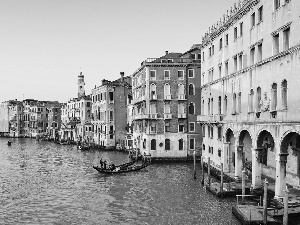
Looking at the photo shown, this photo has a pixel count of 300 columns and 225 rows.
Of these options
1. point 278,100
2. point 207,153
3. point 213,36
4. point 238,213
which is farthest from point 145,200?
point 213,36

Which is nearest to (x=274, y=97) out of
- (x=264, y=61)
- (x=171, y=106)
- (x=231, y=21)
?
(x=264, y=61)

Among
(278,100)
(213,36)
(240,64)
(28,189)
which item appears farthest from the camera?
(213,36)

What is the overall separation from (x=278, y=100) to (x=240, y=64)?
6804 millimetres

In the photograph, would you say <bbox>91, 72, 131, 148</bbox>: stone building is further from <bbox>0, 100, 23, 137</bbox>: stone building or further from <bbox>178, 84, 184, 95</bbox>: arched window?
<bbox>0, 100, 23, 137</bbox>: stone building

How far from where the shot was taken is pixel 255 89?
2223 centimetres

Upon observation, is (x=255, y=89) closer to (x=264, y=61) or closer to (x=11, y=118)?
(x=264, y=61)

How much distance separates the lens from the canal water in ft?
64.4

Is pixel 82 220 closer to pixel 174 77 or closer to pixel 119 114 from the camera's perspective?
pixel 174 77

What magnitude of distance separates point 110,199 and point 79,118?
56.8 meters

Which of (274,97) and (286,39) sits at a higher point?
(286,39)

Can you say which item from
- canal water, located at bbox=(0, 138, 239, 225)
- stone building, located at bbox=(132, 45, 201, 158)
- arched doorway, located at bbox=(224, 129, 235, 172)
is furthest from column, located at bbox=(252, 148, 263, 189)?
stone building, located at bbox=(132, 45, 201, 158)

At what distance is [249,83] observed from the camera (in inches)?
916

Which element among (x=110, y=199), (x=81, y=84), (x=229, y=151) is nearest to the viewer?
(x=110, y=199)

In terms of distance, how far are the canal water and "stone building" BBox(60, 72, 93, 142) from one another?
37154 mm
